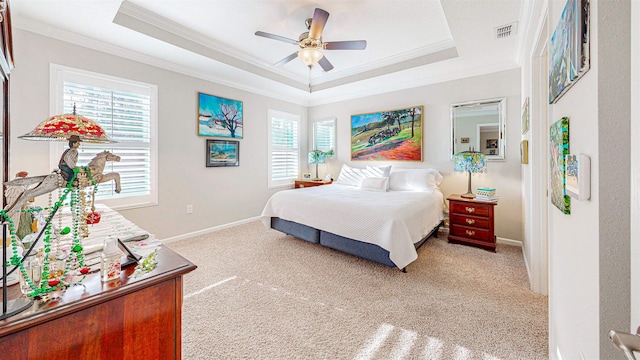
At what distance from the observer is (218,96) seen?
3996 millimetres

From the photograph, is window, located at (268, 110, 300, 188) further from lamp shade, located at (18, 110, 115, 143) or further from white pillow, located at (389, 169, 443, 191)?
lamp shade, located at (18, 110, 115, 143)

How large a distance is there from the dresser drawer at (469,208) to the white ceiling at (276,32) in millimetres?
1871

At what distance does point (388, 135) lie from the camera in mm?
4488

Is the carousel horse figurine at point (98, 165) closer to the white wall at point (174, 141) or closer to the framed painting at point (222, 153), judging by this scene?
the white wall at point (174, 141)

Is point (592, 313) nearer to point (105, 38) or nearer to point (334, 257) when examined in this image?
point (334, 257)

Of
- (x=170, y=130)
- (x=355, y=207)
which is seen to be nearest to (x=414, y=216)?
(x=355, y=207)

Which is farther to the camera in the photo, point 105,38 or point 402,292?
point 105,38

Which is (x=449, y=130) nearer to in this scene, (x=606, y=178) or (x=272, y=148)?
(x=272, y=148)

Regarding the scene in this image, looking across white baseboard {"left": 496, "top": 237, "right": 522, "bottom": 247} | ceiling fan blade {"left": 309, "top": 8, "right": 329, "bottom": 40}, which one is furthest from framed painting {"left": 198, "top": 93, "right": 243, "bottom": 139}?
white baseboard {"left": 496, "top": 237, "right": 522, "bottom": 247}

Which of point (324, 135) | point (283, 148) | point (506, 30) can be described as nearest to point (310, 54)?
point (506, 30)

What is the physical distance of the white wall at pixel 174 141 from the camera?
8.03ft

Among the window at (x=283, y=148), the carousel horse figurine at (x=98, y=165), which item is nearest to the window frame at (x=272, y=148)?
the window at (x=283, y=148)

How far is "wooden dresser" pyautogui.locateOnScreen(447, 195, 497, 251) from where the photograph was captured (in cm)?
309

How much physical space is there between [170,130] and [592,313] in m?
4.11
